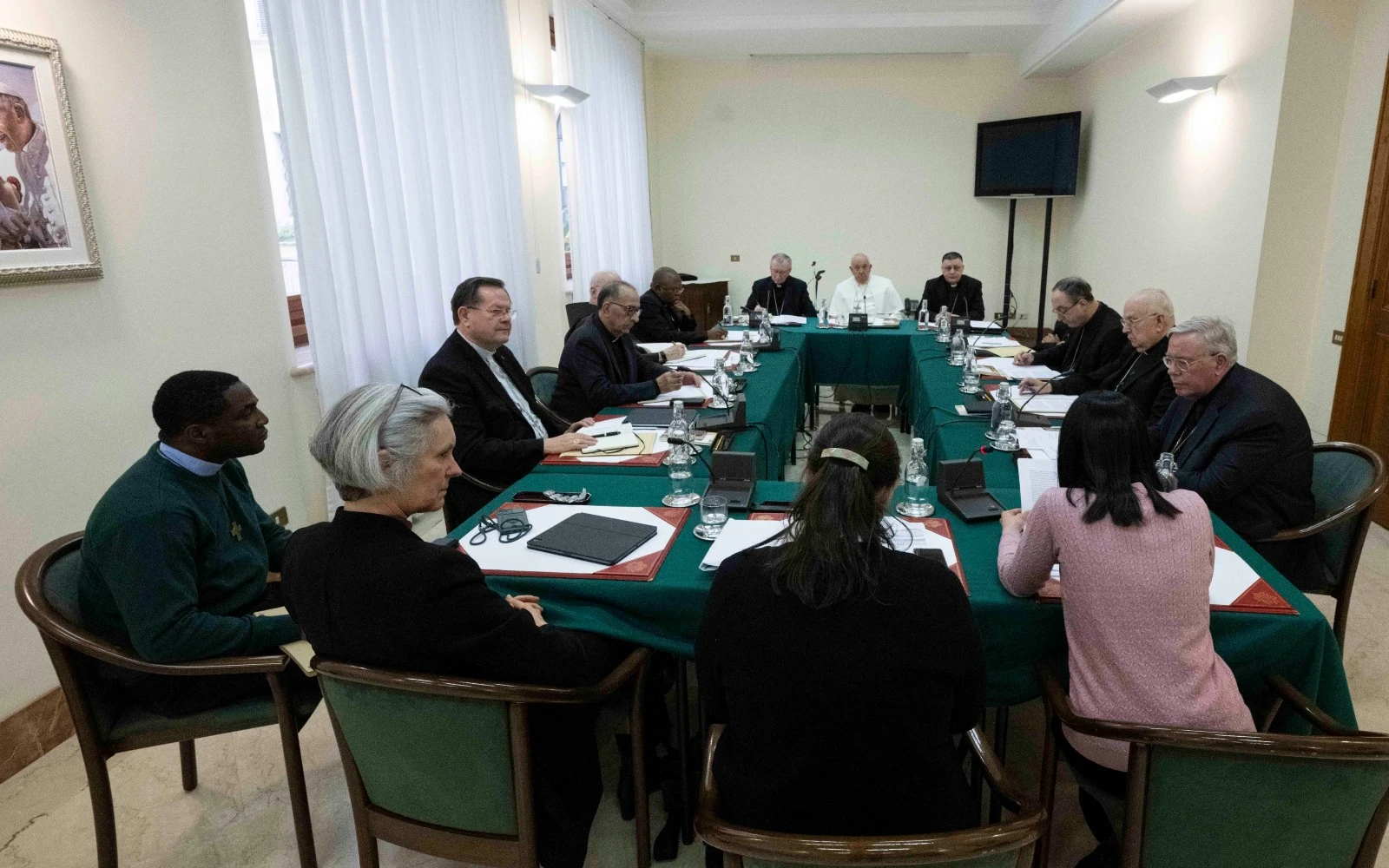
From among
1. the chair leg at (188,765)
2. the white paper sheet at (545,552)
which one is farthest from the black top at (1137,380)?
the chair leg at (188,765)

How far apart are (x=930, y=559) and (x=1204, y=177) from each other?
515 cm

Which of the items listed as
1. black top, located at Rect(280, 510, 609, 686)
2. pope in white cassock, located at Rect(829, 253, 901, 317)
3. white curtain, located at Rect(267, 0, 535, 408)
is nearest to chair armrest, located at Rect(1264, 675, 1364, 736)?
black top, located at Rect(280, 510, 609, 686)

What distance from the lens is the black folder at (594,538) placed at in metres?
1.80

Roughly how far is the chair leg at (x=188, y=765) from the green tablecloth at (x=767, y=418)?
1.12 metres

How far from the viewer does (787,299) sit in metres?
6.41

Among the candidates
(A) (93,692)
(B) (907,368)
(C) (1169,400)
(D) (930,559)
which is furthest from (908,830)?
(B) (907,368)

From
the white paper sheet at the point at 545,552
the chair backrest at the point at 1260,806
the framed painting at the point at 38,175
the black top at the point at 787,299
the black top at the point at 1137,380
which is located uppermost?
the framed painting at the point at 38,175

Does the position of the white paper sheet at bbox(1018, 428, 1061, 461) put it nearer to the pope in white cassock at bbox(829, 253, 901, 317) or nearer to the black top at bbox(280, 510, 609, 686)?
the black top at bbox(280, 510, 609, 686)

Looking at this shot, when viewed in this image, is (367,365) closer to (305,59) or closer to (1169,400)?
(305,59)

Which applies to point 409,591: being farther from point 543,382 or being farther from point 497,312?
point 543,382

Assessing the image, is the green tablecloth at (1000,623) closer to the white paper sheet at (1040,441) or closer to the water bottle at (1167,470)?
the water bottle at (1167,470)

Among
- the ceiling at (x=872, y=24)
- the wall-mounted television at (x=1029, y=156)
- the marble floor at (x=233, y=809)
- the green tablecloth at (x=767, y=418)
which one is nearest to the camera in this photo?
the marble floor at (x=233, y=809)

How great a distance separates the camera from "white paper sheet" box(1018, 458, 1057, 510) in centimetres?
204

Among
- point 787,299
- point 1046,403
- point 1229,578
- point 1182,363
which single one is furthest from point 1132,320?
point 787,299
